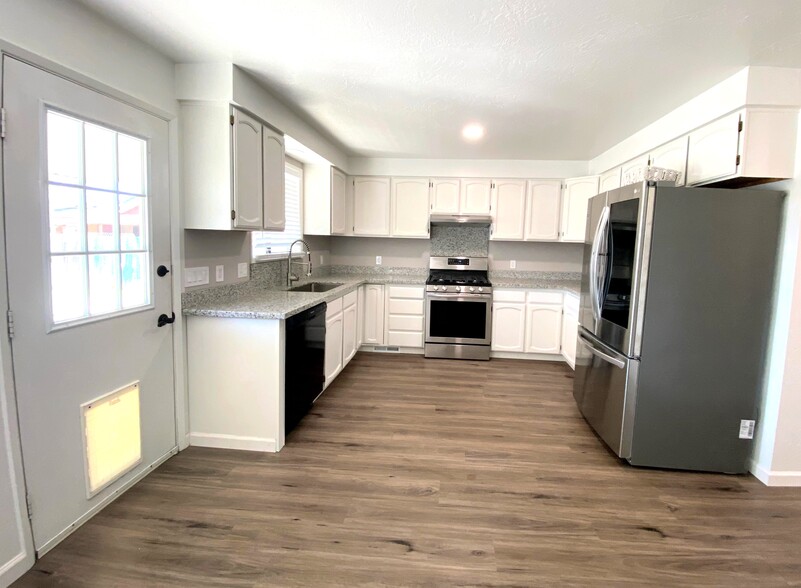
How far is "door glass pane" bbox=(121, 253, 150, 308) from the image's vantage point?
2.12 metres

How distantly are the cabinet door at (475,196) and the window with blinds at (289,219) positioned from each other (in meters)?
1.92

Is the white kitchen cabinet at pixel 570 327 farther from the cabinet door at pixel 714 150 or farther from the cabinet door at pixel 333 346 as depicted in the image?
the cabinet door at pixel 333 346

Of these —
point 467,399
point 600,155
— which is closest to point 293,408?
point 467,399

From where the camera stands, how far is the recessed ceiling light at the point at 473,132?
355cm

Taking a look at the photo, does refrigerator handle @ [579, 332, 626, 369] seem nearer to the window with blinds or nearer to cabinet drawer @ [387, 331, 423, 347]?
cabinet drawer @ [387, 331, 423, 347]

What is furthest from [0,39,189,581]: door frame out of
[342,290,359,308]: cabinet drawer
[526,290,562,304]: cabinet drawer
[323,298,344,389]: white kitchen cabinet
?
[526,290,562,304]: cabinet drawer

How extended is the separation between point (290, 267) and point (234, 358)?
156cm

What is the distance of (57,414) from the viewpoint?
177 centimetres

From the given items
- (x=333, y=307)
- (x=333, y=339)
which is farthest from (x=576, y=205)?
(x=333, y=339)

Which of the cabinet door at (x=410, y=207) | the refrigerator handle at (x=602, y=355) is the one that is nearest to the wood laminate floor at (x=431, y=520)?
the refrigerator handle at (x=602, y=355)

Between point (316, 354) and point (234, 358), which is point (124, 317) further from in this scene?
point (316, 354)

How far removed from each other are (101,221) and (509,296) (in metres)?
3.93

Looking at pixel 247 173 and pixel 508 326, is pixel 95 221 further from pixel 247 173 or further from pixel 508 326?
pixel 508 326

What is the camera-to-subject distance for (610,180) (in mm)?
4223
